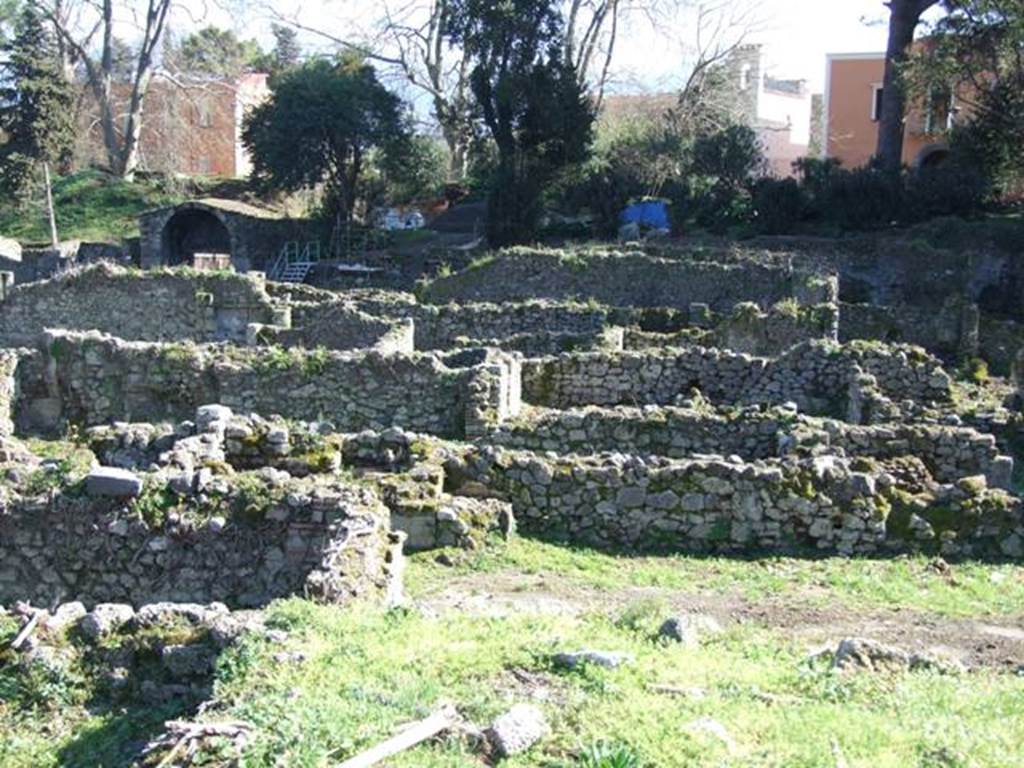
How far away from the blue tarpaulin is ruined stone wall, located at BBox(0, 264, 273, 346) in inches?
748

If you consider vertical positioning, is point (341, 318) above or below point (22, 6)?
below

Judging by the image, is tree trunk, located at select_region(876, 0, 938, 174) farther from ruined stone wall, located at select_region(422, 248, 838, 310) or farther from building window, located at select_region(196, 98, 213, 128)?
building window, located at select_region(196, 98, 213, 128)

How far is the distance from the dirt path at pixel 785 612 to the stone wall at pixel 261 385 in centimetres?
472

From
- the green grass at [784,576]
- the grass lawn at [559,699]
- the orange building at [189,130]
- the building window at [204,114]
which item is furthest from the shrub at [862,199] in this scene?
the building window at [204,114]

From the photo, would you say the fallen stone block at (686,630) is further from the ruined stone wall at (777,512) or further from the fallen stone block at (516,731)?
the ruined stone wall at (777,512)

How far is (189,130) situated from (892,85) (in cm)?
3721

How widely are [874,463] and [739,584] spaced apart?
2.16 m

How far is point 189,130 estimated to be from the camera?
214 ft

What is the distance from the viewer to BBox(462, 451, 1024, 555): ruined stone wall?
34.8 ft

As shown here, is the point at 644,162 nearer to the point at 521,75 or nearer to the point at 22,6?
the point at 521,75

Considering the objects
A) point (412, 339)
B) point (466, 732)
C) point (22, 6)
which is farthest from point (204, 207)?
point (466, 732)

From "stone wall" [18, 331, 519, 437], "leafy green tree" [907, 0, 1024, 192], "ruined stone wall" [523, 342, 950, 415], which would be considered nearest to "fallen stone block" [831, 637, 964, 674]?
"stone wall" [18, 331, 519, 437]

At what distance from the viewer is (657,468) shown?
10.7 m

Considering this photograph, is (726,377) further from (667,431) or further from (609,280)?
(609,280)
